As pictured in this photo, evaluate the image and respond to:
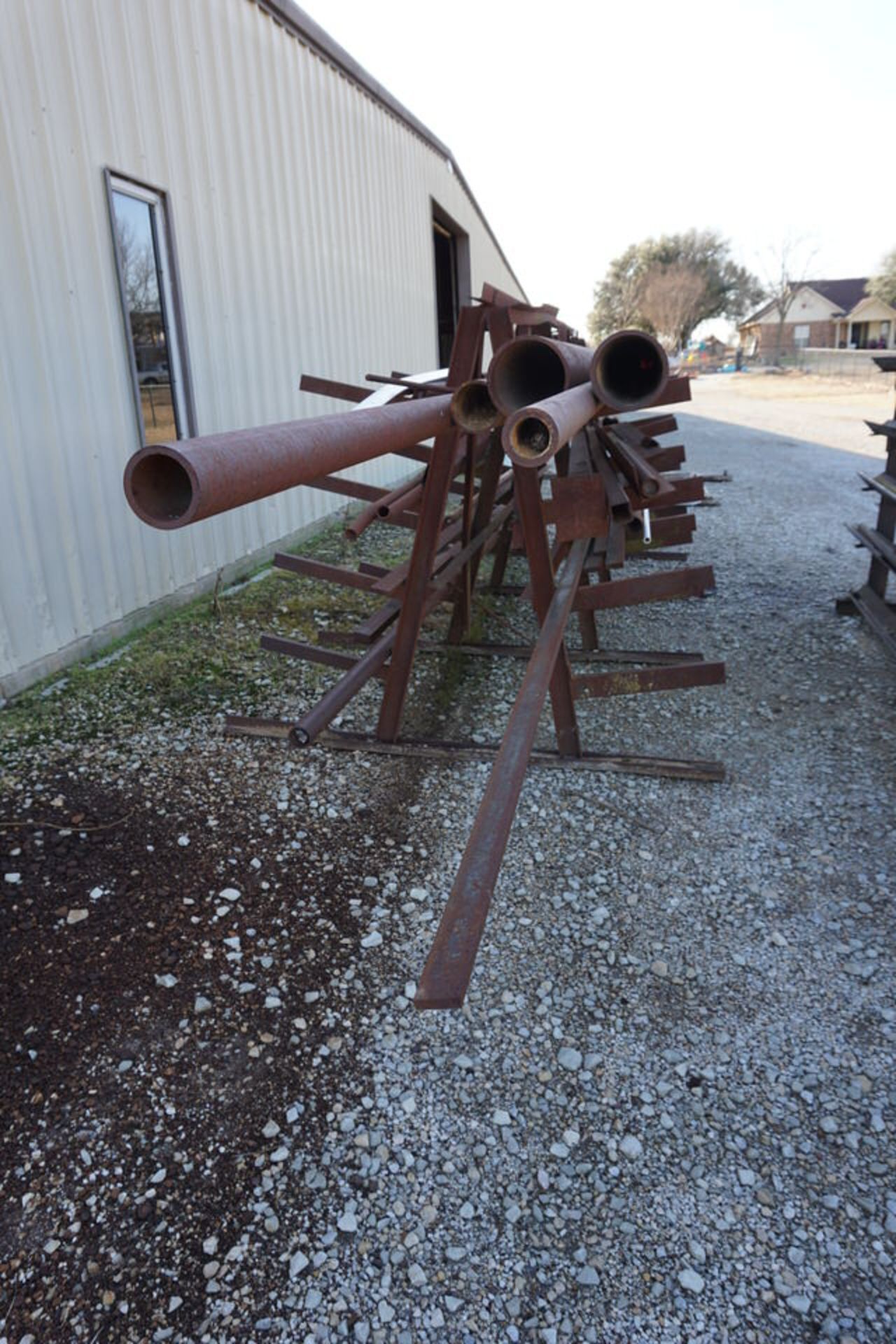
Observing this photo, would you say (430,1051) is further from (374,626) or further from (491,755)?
(374,626)

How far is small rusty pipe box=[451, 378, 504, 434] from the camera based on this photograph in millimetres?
3098

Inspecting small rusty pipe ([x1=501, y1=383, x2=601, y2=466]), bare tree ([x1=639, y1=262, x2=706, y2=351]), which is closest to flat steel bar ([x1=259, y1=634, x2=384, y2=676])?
small rusty pipe ([x1=501, y1=383, x2=601, y2=466])

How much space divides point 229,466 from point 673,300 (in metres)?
60.1

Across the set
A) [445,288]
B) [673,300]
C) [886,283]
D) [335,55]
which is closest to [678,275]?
[673,300]

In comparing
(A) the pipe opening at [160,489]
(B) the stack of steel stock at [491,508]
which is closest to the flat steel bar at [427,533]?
(B) the stack of steel stock at [491,508]

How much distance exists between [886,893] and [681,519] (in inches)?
80.2

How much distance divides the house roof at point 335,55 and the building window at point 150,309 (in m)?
2.57

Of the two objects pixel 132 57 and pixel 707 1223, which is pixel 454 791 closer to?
pixel 707 1223

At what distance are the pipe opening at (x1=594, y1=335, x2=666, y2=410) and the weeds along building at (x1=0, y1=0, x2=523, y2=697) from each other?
115 inches

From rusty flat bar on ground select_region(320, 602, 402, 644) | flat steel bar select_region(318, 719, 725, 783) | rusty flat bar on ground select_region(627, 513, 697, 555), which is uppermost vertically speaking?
rusty flat bar on ground select_region(627, 513, 697, 555)

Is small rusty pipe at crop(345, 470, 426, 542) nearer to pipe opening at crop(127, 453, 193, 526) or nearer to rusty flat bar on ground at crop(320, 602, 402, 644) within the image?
rusty flat bar on ground at crop(320, 602, 402, 644)

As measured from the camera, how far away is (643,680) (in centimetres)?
379

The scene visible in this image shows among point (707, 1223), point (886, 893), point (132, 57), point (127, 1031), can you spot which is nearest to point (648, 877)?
point (886, 893)

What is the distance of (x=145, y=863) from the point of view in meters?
3.01
